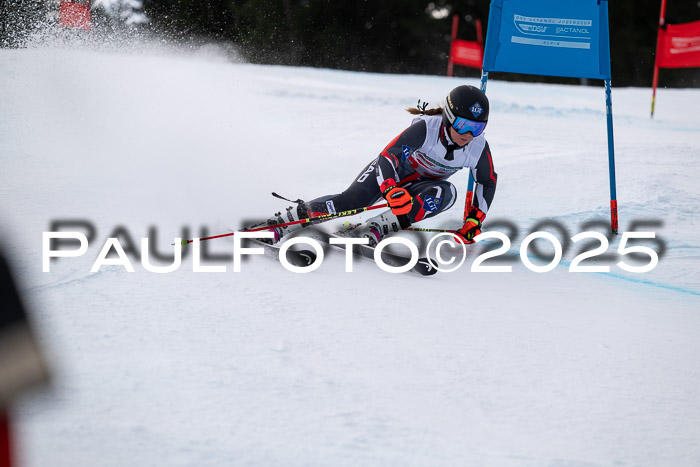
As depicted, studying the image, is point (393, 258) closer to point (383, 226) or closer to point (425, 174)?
point (383, 226)

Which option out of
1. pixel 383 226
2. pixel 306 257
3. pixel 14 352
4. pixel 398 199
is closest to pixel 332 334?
pixel 306 257

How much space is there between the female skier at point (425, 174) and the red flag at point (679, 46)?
651 centimetres

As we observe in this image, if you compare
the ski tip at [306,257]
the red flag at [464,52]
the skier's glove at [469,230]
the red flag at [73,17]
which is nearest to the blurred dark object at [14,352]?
the ski tip at [306,257]

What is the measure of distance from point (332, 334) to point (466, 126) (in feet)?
5.74

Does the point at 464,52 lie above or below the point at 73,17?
above

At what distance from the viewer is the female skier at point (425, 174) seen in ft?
13.3

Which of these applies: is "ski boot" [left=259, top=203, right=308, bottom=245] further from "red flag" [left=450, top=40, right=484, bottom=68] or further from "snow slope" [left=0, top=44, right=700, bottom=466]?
"red flag" [left=450, top=40, right=484, bottom=68]

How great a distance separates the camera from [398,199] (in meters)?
4.00

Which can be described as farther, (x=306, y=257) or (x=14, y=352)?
(x=306, y=257)

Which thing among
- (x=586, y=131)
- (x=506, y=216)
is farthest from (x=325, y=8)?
(x=506, y=216)

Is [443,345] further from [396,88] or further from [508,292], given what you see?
[396,88]

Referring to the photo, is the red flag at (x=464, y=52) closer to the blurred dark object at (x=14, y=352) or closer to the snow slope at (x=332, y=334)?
the snow slope at (x=332, y=334)

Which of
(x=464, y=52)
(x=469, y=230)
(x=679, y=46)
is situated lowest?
(x=469, y=230)

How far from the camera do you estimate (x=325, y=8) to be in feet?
75.5
